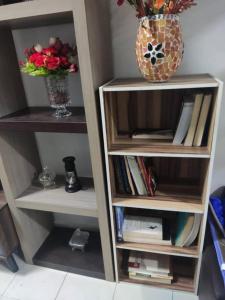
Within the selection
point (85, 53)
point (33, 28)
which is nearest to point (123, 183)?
point (85, 53)

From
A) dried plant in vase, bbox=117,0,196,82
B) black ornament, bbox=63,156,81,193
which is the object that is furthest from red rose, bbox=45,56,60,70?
black ornament, bbox=63,156,81,193

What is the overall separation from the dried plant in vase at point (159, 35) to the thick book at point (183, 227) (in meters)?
0.76

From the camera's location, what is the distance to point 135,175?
116 cm

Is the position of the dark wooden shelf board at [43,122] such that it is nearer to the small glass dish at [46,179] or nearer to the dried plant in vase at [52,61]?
the dried plant in vase at [52,61]

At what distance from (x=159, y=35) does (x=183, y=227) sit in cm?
98

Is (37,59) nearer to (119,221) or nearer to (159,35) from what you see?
(159,35)

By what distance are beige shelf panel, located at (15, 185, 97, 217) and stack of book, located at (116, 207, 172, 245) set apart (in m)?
0.17

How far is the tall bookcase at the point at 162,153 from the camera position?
→ 0.98 m

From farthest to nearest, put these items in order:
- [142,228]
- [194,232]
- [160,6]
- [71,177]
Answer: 1. [71,177]
2. [142,228]
3. [194,232]
4. [160,6]

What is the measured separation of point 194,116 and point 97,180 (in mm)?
558

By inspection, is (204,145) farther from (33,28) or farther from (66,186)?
(33,28)

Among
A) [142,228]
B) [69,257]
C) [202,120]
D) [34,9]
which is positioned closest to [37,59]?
[34,9]

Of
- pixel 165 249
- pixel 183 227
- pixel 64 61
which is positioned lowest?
pixel 165 249

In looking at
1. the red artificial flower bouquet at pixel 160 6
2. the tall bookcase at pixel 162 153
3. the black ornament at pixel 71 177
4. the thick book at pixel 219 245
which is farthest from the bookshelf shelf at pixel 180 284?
the red artificial flower bouquet at pixel 160 6
